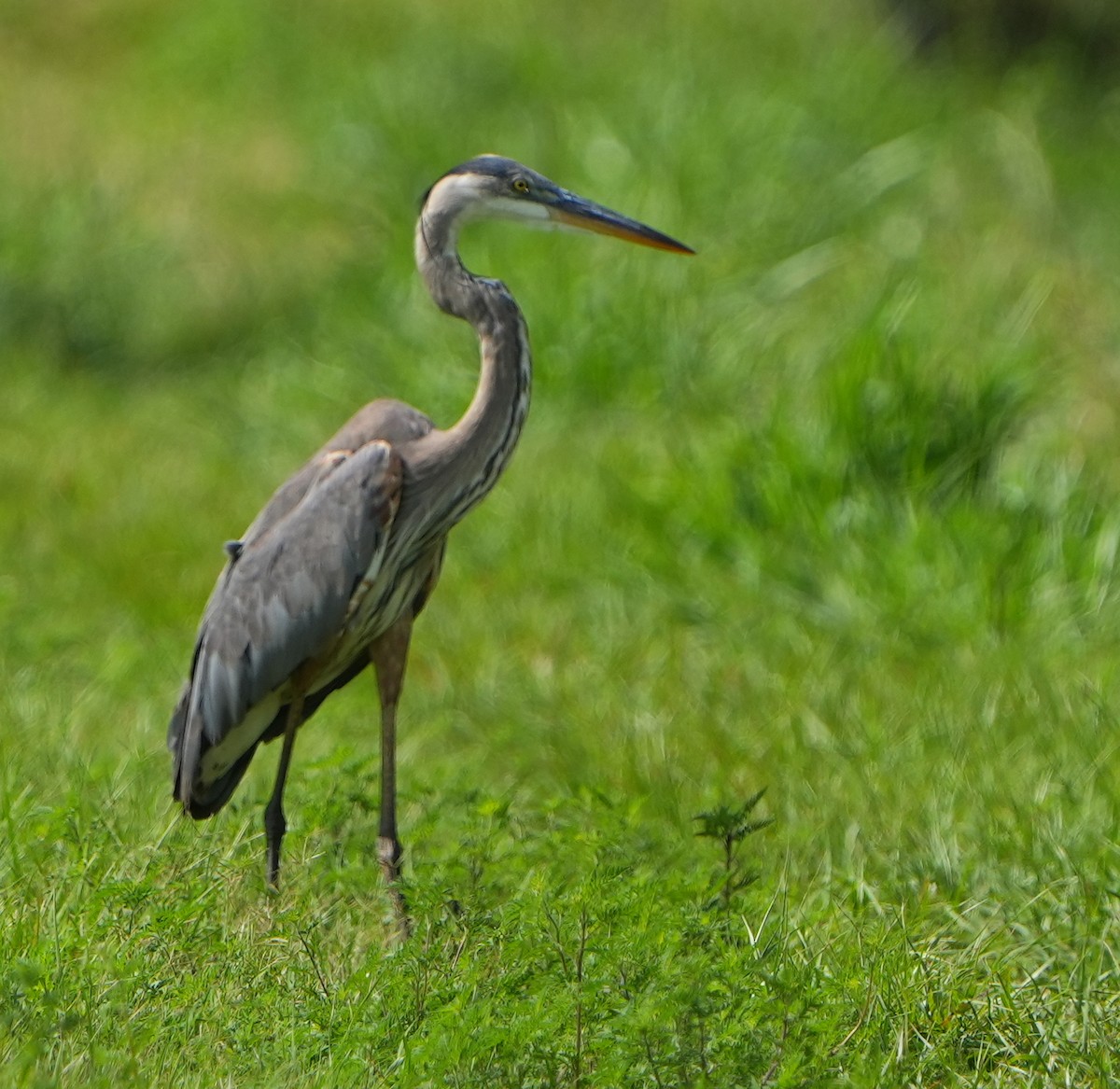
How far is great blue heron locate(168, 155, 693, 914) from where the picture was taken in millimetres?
Answer: 4227

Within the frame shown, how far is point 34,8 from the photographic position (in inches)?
532

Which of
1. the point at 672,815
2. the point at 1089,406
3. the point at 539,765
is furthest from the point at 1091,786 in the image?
the point at 1089,406

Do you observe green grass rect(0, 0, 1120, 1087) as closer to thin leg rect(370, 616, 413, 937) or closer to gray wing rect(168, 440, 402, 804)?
thin leg rect(370, 616, 413, 937)

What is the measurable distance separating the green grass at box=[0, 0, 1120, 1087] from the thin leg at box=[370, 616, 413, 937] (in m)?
0.09

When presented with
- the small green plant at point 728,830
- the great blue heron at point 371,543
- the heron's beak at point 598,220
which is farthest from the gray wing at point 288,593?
the small green plant at point 728,830

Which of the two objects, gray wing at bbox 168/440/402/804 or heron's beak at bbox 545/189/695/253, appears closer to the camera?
gray wing at bbox 168/440/402/804

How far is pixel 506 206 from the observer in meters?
4.46

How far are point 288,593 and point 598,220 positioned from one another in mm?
1162

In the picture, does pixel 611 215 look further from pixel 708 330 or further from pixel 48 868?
pixel 708 330

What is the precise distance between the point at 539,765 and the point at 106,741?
118 cm

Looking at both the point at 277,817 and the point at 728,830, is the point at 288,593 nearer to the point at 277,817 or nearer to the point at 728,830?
the point at 277,817

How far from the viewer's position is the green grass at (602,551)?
3.40 m

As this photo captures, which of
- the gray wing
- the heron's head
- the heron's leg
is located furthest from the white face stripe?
the heron's leg

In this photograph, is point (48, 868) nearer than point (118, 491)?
Yes
